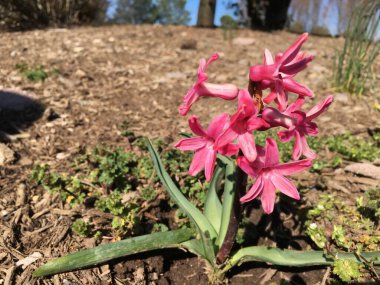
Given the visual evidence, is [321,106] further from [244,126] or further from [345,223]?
[345,223]

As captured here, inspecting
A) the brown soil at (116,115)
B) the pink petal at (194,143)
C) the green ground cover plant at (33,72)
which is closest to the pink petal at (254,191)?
the pink petal at (194,143)

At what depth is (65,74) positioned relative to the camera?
457 centimetres

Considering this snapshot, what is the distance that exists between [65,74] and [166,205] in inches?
102

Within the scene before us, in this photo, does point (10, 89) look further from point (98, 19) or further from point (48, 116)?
point (98, 19)

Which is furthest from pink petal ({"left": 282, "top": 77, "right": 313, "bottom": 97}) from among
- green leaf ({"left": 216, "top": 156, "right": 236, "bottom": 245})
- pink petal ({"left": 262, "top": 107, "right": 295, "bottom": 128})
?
green leaf ({"left": 216, "top": 156, "right": 236, "bottom": 245})

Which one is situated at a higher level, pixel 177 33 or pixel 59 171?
pixel 177 33

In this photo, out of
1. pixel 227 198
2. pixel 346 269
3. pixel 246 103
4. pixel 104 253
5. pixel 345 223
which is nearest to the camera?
pixel 246 103

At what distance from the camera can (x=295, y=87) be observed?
1551 mm

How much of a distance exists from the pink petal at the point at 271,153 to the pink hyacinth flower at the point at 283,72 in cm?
15

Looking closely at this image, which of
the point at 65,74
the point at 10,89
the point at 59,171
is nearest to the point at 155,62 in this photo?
the point at 65,74

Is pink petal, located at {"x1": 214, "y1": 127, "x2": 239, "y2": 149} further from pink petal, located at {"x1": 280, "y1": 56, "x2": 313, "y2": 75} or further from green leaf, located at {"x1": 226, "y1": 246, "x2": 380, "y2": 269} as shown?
green leaf, located at {"x1": 226, "y1": 246, "x2": 380, "y2": 269}

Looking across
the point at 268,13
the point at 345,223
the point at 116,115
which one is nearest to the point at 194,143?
the point at 345,223

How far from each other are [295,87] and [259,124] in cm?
24

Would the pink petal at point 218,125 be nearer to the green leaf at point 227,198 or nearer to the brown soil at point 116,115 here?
the green leaf at point 227,198
